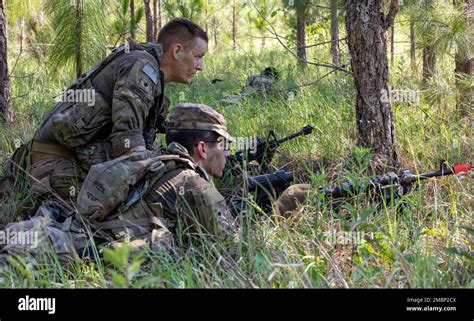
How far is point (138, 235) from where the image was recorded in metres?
3.00

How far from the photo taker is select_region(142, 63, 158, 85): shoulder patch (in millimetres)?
3879

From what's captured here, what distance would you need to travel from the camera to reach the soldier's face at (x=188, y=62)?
414 cm

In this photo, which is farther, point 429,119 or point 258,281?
point 429,119

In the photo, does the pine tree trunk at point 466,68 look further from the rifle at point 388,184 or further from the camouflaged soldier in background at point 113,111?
the camouflaged soldier in background at point 113,111

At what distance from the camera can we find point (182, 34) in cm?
415

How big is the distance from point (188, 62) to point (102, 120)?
2.14 feet

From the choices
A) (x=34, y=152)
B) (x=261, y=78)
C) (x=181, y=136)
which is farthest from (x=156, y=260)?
(x=261, y=78)

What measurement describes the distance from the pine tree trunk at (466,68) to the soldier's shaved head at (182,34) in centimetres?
213

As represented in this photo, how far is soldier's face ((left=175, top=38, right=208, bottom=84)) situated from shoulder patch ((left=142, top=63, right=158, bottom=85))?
259 mm

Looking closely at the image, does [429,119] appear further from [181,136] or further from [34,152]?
[34,152]

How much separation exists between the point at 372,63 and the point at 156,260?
1941mm

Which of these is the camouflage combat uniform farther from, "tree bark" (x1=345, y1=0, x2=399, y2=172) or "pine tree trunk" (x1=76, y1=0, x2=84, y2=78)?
"pine tree trunk" (x1=76, y1=0, x2=84, y2=78)

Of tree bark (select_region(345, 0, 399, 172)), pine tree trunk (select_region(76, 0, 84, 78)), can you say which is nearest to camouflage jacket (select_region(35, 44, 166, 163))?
tree bark (select_region(345, 0, 399, 172))

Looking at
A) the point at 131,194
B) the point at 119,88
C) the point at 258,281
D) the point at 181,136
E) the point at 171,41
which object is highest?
the point at 171,41
